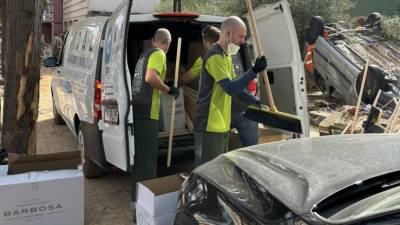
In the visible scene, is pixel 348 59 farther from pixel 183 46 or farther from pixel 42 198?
pixel 42 198

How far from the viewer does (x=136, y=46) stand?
20.4 feet

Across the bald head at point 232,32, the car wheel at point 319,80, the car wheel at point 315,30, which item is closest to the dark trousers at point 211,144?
the bald head at point 232,32

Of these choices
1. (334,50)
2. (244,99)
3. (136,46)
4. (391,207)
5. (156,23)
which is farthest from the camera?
(334,50)

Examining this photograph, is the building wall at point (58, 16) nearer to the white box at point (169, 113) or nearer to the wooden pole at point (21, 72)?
the white box at point (169, 113)

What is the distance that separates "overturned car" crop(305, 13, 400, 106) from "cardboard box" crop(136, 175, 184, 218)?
4.57 meters

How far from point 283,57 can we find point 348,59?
3327mm

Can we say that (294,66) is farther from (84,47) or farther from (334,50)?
(334,50)

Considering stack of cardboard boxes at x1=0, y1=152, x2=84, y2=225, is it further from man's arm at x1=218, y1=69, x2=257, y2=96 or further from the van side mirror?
the van side mirror

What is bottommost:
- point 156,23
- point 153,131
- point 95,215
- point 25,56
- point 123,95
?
point 95,215

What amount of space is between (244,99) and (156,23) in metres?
1.96

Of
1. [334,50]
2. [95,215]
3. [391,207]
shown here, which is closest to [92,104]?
[95,215]

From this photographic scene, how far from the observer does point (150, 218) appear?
3418 mm

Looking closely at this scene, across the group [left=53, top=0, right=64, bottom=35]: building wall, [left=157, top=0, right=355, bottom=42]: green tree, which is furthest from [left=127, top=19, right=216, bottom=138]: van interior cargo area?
[left=53, top=0, right=64, bottom=35]: building wall

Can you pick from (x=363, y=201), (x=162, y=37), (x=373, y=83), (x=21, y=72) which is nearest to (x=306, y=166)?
(x=363, y=201)
